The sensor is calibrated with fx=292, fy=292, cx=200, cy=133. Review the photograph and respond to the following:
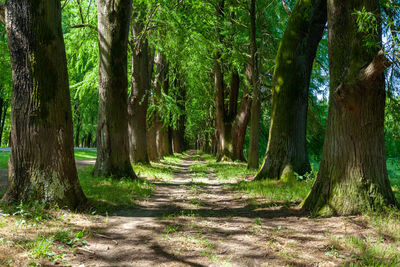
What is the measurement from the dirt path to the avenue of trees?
32.2 inches

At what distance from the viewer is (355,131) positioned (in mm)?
4820

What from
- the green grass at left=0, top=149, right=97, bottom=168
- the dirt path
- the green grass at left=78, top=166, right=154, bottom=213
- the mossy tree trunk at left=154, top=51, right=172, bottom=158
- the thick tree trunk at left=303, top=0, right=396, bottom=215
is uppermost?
the mossy tree trunk at left=154, top=51, right=172, bottom=158

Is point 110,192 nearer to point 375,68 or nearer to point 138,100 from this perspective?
point 375,68

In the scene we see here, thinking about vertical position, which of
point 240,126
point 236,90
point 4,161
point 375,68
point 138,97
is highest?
point 236,90

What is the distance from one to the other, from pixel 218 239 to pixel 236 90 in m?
14.9

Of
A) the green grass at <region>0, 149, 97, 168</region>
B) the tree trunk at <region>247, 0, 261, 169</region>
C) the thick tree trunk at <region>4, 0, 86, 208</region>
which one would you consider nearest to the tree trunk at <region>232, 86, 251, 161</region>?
the tree trunk at <region>247, 0, 261, 169</region>

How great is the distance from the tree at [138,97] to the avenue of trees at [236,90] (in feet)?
0.16

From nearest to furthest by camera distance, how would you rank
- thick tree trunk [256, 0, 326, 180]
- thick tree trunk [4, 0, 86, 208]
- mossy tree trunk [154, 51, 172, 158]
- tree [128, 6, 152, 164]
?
1. thick tree trunk [4, 0, 86, 208]
2. thick tree trunk [256, 0, 326, 180]
3. tree [128, 6, 152, 164]
4. mossy tree trunk [154, 51, 172, 158]

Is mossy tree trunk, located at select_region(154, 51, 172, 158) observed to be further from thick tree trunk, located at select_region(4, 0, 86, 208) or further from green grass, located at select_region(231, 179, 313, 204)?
thick tree trunk, located at select_region(4, 0, 86, 208)

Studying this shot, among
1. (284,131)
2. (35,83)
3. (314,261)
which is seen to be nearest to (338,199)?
(314,261)

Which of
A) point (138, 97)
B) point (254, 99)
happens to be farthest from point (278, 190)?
point (138, 97)

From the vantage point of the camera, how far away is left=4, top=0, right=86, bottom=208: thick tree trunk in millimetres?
4648

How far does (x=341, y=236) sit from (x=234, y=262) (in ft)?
5.07

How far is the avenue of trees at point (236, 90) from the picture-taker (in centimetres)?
466
